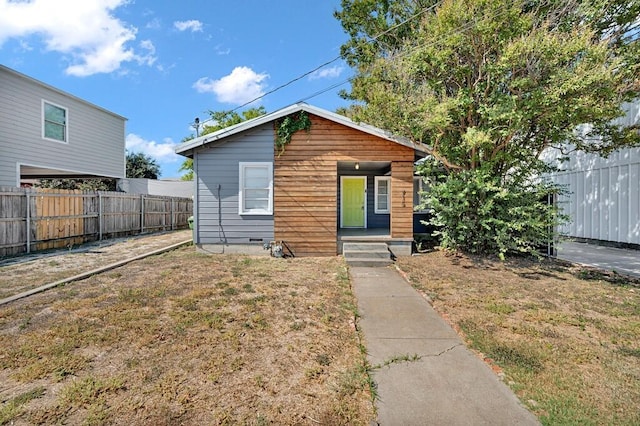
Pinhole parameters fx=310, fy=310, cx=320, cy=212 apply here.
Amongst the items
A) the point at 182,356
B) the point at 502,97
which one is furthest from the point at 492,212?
the point at 182,356

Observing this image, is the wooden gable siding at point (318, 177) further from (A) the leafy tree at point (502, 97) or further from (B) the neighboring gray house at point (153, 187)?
(B) the neighboring gray house at point (153, 187)

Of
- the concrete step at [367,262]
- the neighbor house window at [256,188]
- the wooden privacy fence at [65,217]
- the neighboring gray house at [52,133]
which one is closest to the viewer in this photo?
the concrete step at [367,262]

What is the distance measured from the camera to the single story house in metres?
8.92

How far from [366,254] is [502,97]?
15.9 feet

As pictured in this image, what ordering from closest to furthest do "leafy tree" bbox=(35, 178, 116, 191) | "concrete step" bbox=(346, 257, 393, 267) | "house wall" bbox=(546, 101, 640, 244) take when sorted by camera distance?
"concrete step" bbox=(346, 257, 393, 267) → "house wall" bbox=(546, 101, 640, 244) → "leafy tree" bbox=(35, 178, 116, 191)

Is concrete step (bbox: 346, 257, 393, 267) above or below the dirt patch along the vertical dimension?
below

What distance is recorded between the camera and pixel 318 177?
8.97m

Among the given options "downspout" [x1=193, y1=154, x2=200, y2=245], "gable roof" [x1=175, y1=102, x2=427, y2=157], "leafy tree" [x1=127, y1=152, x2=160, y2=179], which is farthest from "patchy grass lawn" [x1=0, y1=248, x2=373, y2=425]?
"leafy tree" [x1=127, y1=152, x2=160, y2=179]

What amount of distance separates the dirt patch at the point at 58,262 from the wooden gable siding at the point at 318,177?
14.4ft

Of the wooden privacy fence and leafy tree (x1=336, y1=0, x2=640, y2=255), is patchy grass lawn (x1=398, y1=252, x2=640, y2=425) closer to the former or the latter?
leafy tree (x1=336, y1=0, x2=640, y2=255)

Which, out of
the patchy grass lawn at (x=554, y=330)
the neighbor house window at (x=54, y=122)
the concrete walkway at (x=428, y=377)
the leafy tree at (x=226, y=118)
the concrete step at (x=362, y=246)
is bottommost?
the concrete walkway at (x=428, y=377)

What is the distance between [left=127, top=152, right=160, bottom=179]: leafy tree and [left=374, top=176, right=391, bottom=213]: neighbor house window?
2657cm

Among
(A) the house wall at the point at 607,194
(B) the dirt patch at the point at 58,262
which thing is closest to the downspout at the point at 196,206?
(B) the dirt patch at the point at 58,262

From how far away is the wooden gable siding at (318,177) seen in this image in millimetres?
8922
